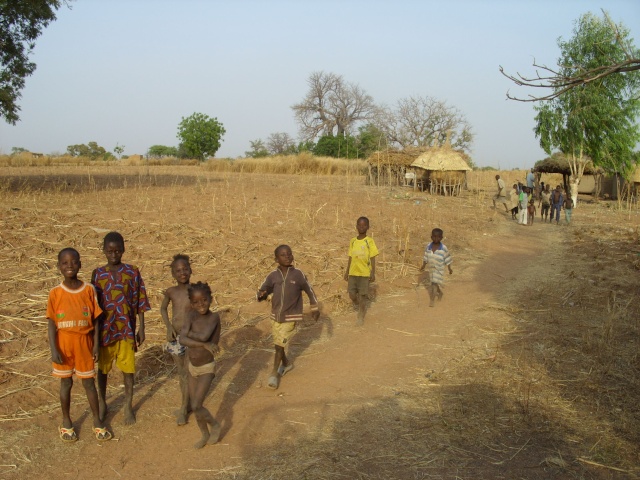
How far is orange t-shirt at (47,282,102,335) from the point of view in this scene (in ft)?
12.8

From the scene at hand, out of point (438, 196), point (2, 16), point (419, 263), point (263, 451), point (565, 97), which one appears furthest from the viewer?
point (565, 97)

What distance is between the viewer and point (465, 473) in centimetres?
355

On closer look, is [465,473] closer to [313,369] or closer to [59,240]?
[313,369]

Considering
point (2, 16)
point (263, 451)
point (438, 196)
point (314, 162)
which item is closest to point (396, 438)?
point (263, 451)

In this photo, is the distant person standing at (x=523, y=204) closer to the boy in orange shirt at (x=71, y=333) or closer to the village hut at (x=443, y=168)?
the village hut at (x=443, y=168)

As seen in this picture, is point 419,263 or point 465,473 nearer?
point 465,473

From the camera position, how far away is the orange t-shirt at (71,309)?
12.8 ft

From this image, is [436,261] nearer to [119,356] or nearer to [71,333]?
[119,356]

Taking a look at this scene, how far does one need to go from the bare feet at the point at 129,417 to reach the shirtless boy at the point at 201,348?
651 mm

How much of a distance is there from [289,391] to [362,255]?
2.34 m

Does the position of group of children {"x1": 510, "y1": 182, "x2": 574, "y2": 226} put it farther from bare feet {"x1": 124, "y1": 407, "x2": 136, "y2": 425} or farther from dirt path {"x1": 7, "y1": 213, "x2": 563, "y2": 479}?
bare feet {"x1": 124, "y1": 407, "x2": 136, "y2": 425}

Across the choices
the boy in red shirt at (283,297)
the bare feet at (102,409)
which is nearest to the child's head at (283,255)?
the boy in red shirt at (283,297)

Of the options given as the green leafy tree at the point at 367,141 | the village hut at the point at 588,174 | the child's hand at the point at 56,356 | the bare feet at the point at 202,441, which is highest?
the green leafy tree at the point at 367,141

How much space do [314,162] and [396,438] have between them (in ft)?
89.8
